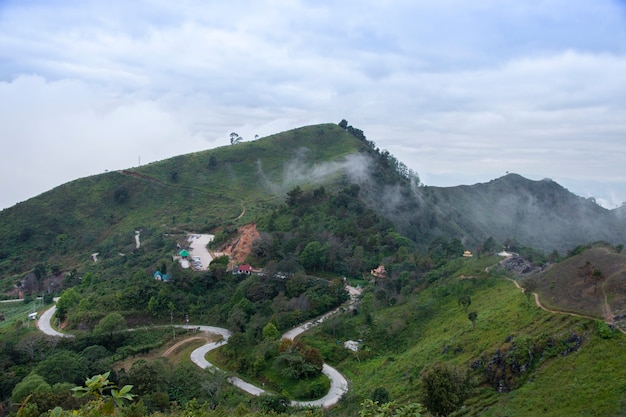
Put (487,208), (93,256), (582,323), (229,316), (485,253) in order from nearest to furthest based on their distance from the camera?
(582,323) → (229,316) → (485,253) → (93,256) → (487,208)

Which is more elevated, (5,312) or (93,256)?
(93,256)

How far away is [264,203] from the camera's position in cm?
7081

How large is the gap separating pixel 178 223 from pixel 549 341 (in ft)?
179

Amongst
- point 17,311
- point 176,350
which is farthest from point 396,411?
point 17,311

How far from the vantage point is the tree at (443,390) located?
19.2m

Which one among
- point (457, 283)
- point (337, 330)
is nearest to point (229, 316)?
point (337, 330)

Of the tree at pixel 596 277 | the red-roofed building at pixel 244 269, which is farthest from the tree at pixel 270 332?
the tree at pixel 596 277

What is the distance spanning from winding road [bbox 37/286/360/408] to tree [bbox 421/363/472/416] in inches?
339

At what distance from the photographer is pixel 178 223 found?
6600cm

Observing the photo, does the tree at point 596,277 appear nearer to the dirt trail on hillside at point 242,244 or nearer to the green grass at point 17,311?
the dirt trail on hillside at point 242,244

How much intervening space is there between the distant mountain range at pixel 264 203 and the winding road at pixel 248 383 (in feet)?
67.5

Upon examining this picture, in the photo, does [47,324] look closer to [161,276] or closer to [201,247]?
[161,276]

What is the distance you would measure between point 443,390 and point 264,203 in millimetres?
54012

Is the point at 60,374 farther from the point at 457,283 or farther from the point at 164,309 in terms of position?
the point at 457,283
